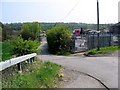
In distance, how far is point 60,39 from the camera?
40688mm

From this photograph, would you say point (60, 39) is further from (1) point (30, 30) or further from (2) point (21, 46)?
(1) point (30, 30)

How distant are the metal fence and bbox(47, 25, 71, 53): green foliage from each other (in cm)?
81

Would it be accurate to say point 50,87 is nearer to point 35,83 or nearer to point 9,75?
point 35,83

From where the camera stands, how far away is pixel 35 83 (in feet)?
30.8

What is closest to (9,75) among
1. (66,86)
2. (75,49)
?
(66,86)

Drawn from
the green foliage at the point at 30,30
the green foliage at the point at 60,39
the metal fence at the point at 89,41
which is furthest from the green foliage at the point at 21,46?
the green foliage at the point at 30,30

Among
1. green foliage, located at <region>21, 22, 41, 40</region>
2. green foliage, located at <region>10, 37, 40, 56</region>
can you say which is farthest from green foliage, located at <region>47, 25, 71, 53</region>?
green foliage, located at <region>10, 37, 40, 56</region>

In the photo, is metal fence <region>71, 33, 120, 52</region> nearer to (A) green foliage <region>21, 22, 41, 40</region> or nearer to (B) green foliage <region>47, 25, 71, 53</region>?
(B) green foliage <region>47, 25, 71, 53</region>

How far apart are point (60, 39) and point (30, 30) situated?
25.9 m

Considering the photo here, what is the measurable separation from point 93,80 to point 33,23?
58.9m

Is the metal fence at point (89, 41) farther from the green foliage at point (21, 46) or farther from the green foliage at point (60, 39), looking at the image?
the green foliage at point (21, 46)

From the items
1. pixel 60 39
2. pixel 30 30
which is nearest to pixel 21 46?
pixel 60 39

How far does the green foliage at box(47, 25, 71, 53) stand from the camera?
1582 inches

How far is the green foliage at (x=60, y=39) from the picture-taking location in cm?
4019
